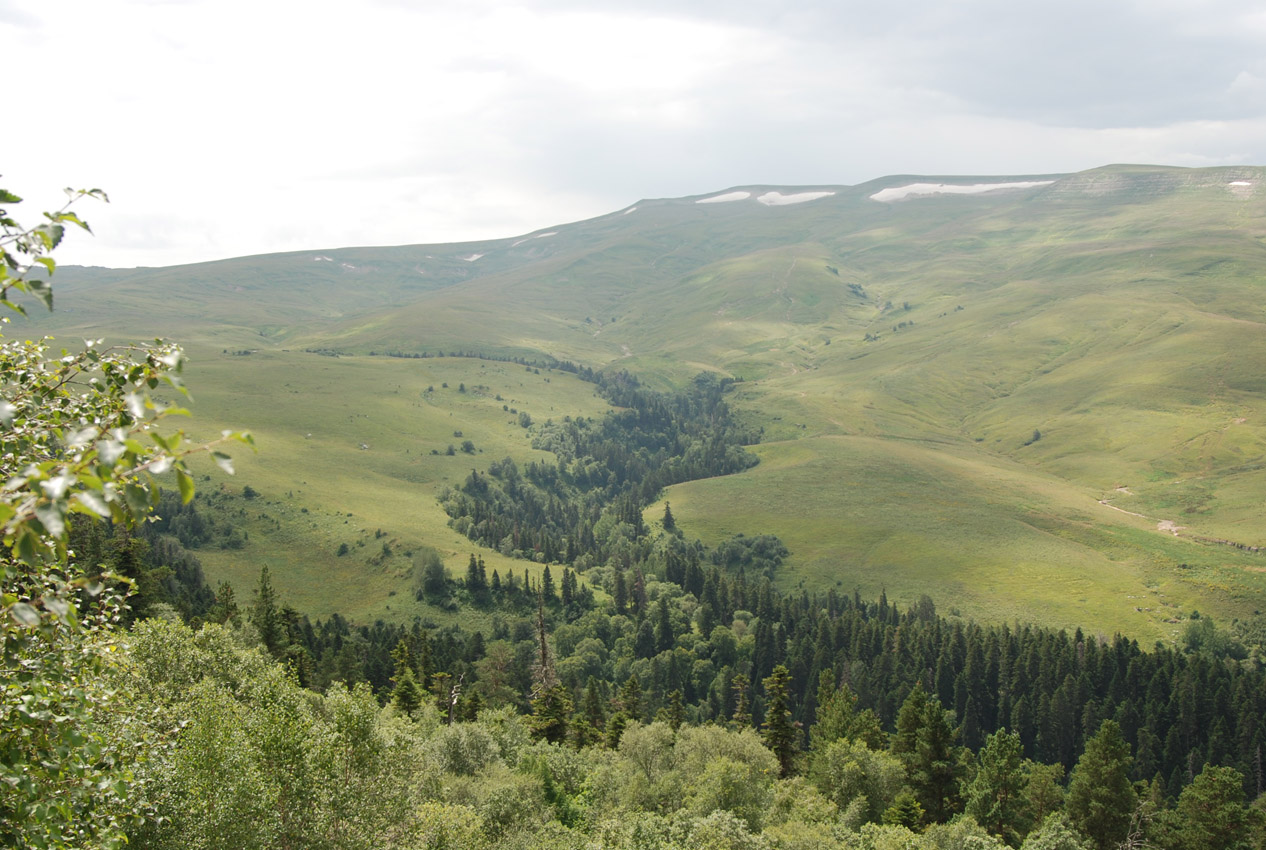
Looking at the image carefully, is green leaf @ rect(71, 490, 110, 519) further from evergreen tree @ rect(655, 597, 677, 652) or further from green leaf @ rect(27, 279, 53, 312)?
evergreen tree @ rect(655, 597, 677, 652)

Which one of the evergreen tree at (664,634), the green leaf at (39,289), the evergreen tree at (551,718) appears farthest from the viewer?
the evergreen tree at (664,634)

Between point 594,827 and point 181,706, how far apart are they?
3544 cm

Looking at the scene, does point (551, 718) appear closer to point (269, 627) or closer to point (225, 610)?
point (269, 627)

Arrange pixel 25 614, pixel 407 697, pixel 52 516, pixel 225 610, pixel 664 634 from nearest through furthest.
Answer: pixel 52 516 → pixel 25 614 → pixel 407 697 → pixel 225 610 → pixel 664 634

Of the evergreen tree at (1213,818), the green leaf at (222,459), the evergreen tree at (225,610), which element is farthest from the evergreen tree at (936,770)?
the green leaf at (222,459)

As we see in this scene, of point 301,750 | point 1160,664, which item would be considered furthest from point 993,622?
point 301,750

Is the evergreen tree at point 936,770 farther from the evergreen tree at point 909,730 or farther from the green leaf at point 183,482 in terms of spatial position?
the green leaf at point 183,482

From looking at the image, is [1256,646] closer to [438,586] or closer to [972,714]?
[972,714]

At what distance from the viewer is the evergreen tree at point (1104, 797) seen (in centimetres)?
7531

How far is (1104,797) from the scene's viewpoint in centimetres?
7588

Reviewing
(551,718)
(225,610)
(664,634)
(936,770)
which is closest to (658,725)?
(551,718)

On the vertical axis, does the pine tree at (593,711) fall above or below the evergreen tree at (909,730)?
below

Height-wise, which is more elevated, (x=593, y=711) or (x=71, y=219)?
(x=71, y=219)

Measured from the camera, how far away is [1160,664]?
142875mm
